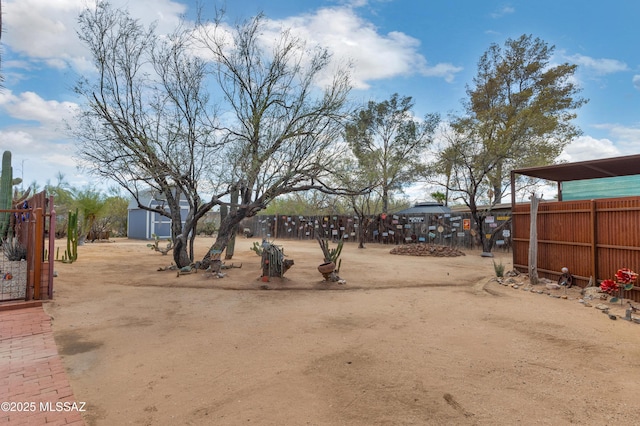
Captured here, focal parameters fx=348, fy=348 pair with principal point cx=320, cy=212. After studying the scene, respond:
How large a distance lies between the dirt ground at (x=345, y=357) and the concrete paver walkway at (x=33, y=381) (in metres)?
0.14

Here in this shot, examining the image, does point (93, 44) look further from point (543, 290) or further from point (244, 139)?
point (543, 290)

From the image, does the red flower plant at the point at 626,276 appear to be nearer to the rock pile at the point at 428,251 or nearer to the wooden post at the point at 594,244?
the wooden post at the point at 594,244

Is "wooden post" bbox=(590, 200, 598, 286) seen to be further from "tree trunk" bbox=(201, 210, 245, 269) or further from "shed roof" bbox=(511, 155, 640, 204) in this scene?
"tree trunk" bbox=(201, 210, 245, 269)

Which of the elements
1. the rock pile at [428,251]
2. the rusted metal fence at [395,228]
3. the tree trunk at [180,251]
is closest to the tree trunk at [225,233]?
the tree trunk at [180,251]

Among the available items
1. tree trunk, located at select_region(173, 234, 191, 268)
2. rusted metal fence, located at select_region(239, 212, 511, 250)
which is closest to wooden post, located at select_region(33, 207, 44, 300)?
tree trunk, located at select_region(173, 234, 191, 268)

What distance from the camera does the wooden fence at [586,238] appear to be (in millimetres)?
6270

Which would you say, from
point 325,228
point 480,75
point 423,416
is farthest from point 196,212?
point 480,75

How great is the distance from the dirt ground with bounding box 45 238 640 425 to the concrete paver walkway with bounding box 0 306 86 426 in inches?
5.6

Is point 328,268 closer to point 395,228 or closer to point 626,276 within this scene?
point 626,276

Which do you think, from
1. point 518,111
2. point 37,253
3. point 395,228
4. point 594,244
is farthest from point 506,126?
point 37,253

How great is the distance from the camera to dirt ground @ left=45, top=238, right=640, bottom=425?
8.83 feet

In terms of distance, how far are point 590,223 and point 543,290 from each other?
5.41ft

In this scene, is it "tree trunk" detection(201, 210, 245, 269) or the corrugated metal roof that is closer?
the corrugated metal roof

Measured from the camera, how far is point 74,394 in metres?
2.93
